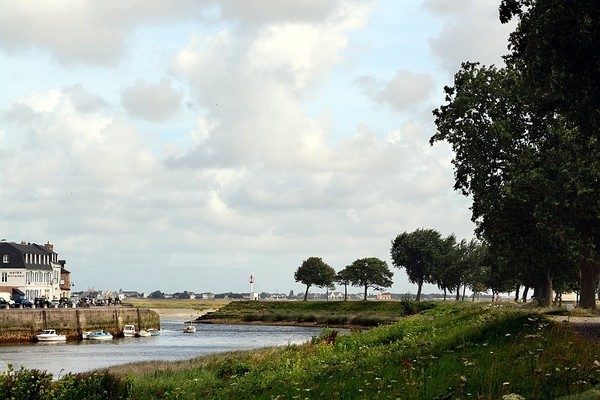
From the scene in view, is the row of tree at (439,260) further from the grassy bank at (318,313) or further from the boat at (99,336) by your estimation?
the boat at (99,336)

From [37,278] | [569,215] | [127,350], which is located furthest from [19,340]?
[569,215]

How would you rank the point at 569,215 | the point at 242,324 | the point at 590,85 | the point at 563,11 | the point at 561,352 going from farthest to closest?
the point at 242,324 → the point at 569,215 → the point at 590,85 → the point at 563,11 → the point at 561,352

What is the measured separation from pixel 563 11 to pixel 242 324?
393 ft

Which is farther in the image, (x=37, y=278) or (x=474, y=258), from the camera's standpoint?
(x=474, y=258)

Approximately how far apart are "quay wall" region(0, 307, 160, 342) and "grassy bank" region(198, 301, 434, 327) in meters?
27.2

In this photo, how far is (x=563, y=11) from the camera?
23.6m

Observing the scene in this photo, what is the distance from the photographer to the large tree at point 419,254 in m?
180

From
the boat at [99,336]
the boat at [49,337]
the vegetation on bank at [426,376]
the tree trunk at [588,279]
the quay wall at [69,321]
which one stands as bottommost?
the boat at [99,336]

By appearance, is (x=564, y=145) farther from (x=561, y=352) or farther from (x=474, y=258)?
(x=474, y=258)

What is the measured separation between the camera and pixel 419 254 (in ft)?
595

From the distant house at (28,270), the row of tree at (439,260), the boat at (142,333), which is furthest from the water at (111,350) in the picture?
the row of tree at (439,260)

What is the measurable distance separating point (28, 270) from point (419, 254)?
82.9 meters

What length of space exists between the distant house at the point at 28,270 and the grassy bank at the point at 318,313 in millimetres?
28199

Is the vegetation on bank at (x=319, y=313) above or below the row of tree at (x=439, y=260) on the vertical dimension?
below
